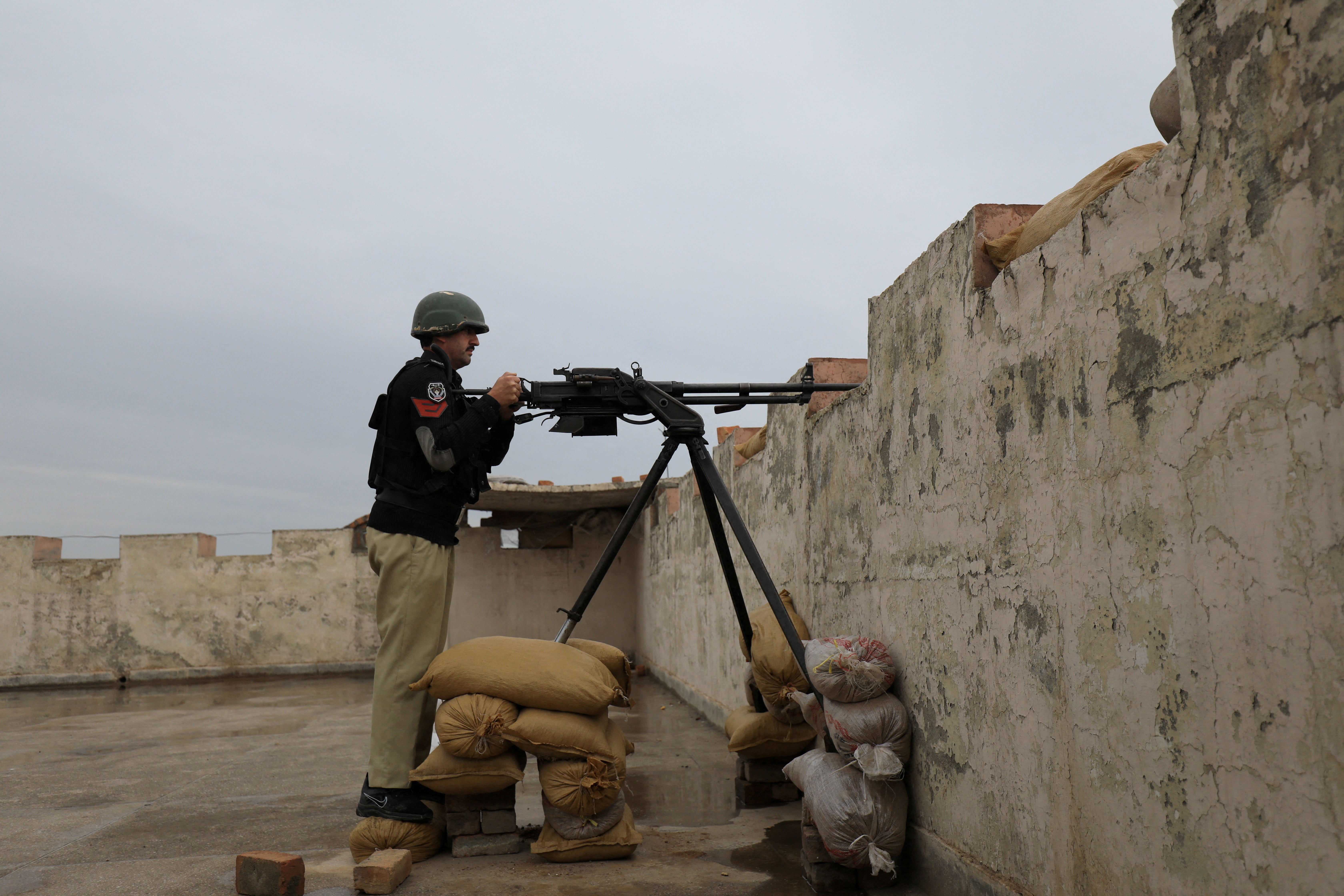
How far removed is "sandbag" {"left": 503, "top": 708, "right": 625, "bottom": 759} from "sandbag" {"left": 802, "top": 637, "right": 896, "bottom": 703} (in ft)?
2.50

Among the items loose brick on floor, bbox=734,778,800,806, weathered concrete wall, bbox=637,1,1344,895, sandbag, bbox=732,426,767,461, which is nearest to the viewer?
weathered concrete wall, bbox=637,1,1344,895

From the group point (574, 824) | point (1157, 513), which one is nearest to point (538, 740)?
point (574, 824)

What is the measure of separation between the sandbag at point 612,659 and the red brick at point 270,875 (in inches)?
47.5

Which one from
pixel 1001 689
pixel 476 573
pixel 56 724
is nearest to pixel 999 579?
pixel 1001 689

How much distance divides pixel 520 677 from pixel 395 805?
2.12 ft

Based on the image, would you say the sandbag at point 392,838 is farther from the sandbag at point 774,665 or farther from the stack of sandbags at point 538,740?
the sandbag at point 774,665

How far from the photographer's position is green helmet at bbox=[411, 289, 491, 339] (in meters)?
3.43

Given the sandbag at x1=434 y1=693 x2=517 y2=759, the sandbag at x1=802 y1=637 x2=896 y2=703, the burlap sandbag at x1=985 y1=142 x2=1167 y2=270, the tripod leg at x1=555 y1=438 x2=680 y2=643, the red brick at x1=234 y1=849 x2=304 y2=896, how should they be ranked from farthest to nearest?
the tripod leg at x1=555 y1=438 x2=680 y2=643
the sandbag at x1=434 y1=693 x2=517 y2=759
the sandbag at x1=802 y1=637 x2=896 y2=703
the red brick at x1=234 y1=849 x2=304 y2=896
the burlap sandbag at x1=985 y1=142 x2=1167 y2=270

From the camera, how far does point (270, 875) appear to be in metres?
2.64

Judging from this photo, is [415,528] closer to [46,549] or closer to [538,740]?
[538,740]

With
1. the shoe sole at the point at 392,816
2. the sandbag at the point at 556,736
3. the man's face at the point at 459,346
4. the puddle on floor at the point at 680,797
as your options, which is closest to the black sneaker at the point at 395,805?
the shoe sole at the point at 392,816

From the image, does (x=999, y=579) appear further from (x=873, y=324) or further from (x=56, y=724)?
(x=56, y=724)

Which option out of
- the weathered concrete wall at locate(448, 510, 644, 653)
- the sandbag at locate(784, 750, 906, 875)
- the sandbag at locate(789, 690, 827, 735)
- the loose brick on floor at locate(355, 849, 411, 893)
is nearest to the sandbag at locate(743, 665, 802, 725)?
the sandbag at locate(789, 690, 827, 735)

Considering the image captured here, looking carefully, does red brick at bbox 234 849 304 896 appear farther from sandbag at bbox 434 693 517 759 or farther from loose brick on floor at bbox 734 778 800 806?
loose brick on floor at bbox 734 778 800 806
